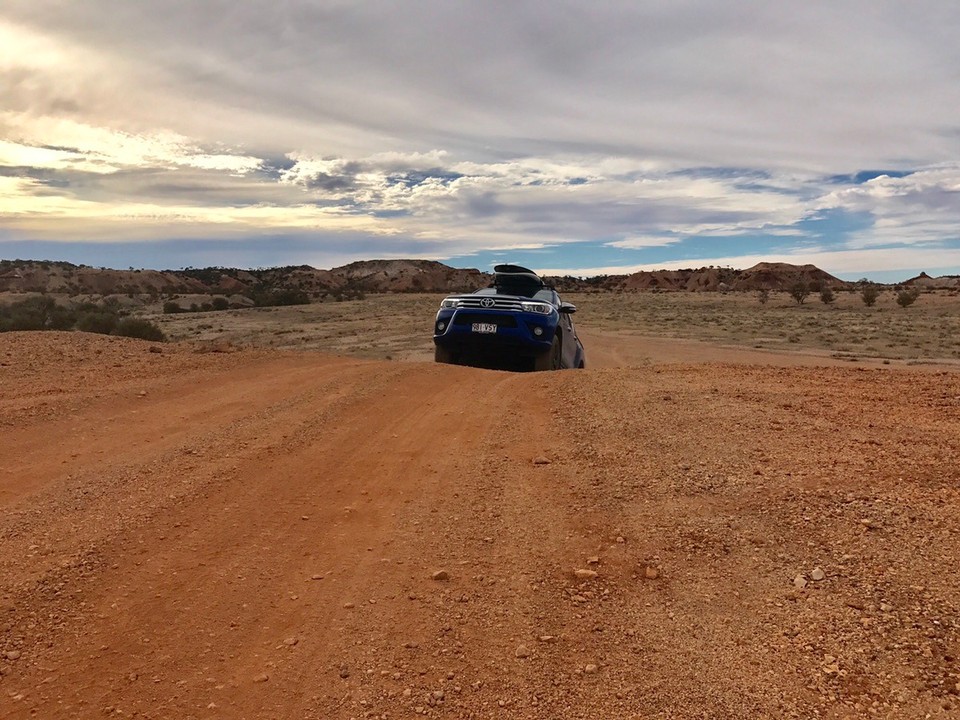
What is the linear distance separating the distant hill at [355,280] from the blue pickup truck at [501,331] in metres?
49.0

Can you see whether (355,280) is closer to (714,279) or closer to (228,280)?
(228,280)

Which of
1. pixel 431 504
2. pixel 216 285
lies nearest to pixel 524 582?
pixel 431 504

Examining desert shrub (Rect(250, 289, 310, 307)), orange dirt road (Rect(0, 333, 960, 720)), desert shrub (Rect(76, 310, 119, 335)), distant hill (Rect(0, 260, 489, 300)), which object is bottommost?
orange dirt road (Rect(0, 333, 960, 720))

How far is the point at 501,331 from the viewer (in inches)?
407

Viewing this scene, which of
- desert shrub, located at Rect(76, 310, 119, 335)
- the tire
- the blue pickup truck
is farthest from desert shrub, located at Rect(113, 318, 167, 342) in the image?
the tire

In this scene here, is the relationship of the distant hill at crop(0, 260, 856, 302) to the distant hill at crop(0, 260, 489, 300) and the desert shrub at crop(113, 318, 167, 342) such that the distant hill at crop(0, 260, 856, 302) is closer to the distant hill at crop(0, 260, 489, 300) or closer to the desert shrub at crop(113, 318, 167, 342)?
the distant hill at crop(0, 260, 489, 300)

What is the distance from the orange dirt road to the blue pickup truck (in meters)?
3.73

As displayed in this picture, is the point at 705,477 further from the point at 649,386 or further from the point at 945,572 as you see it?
the point at 649,386

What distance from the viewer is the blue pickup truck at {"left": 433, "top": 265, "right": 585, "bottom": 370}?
404 inches

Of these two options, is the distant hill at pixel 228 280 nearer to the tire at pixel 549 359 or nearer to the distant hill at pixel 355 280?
the distant hill at pixel 355 280

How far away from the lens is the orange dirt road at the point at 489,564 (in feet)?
8.79

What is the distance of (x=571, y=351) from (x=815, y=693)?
9.44 metres

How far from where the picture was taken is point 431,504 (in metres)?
4.43

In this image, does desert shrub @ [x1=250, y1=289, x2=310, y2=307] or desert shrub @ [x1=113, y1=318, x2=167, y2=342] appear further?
desert shrub @ [x1=250, y1=289, x2=310, y2=307]
